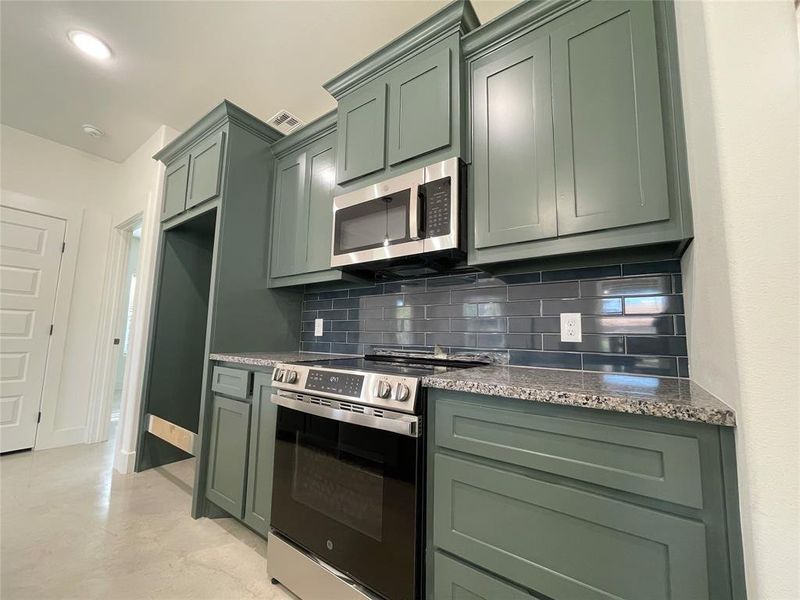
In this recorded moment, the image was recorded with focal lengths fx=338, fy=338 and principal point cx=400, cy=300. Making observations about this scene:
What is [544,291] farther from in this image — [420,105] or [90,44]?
[90,44]

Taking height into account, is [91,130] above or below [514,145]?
above

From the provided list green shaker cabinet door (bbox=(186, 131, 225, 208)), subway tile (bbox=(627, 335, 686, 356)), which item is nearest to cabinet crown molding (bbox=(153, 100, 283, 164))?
green shaker cabinet door (bbox=(186, 131, 225, 208))

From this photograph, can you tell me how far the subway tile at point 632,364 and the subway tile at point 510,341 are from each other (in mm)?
218

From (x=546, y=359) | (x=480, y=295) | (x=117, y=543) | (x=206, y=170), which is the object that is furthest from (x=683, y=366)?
(x=206, y=170)

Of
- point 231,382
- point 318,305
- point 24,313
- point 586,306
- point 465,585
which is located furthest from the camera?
point 24,313

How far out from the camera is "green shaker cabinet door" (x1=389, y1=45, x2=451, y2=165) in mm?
1585

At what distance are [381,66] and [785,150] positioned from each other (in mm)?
1727

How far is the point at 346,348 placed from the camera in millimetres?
2354

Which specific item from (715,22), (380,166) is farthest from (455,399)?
(380,166)

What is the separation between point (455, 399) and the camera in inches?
43.4

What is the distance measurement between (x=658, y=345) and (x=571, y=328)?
312 millimetres

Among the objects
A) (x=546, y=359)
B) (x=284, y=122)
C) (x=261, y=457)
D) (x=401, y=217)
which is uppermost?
(x=284, y=122)

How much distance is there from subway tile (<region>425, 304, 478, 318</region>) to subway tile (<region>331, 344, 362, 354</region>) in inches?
23.2

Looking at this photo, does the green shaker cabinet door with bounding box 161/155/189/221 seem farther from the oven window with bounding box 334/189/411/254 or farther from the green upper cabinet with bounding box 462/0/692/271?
the green upper cabinet with bounding box 462/0/692/271
